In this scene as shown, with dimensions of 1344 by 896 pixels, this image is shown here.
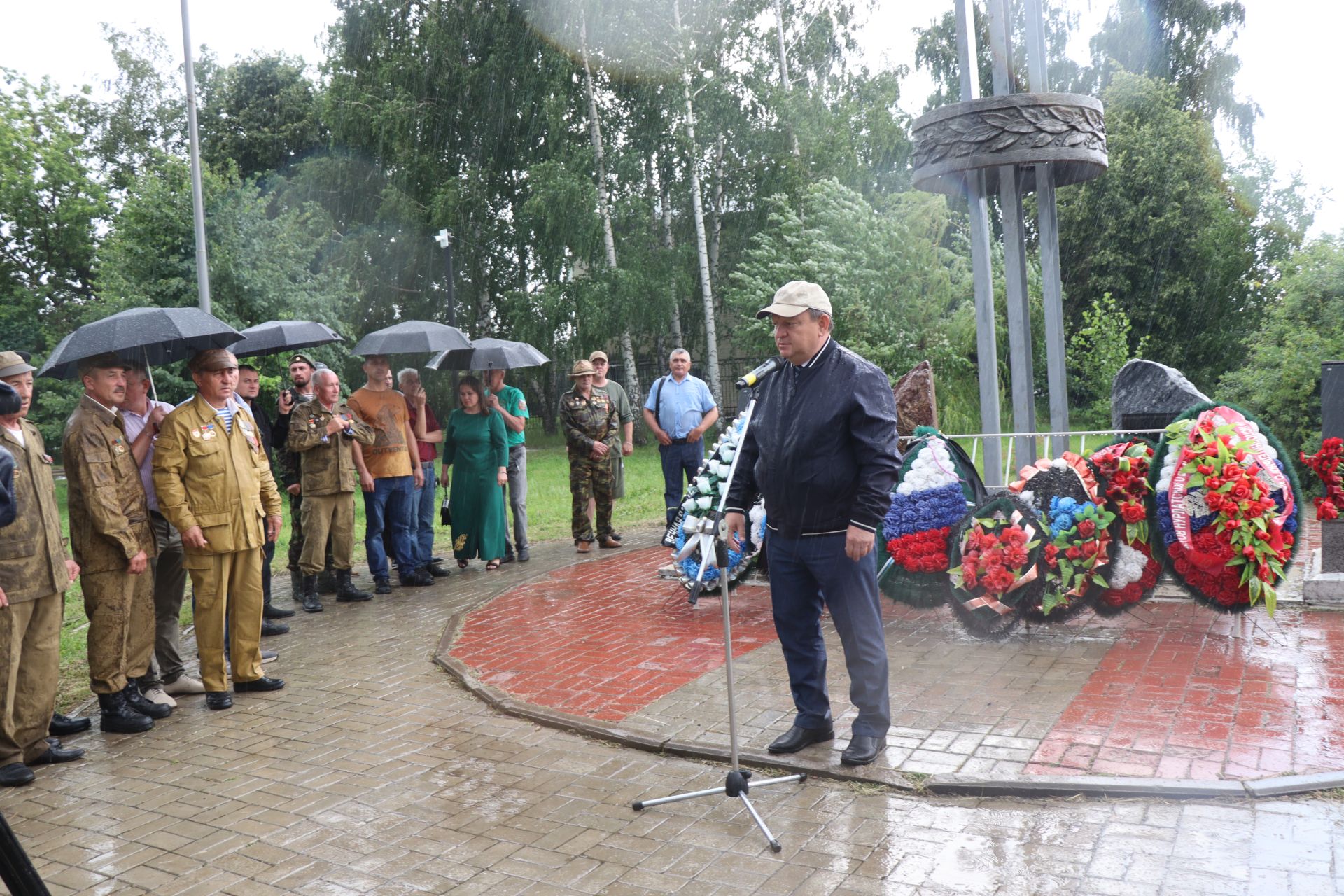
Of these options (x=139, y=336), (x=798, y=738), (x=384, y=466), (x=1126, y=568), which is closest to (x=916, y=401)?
(x=1126, y=568)

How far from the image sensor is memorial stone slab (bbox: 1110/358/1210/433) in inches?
Answer: 290

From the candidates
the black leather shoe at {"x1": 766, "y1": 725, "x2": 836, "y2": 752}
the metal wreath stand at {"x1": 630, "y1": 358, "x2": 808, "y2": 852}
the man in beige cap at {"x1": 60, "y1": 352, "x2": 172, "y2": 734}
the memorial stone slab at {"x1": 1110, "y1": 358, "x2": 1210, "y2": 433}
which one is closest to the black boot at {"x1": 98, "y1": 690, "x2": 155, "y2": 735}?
the man in beige cap at {"x1": 60, "y1": 352, "x2": 172, "y2": 734}

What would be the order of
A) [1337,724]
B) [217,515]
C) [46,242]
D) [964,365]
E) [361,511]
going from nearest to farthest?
1. [1337,724]
2. [217,515]
3. [361,511]
4. [964,365]
5. [46,242]

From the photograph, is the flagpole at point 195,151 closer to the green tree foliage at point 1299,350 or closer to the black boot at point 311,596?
the black boot at point 311,596

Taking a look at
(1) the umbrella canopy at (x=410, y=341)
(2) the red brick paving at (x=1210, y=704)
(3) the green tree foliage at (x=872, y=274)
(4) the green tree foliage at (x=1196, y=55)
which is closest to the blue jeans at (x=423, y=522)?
(1) the umbrella canopy at (x=410, y=341)

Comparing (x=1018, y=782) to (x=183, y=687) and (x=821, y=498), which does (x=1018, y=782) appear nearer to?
(x=821, y=498)

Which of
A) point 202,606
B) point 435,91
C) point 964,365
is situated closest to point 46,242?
point 435,91

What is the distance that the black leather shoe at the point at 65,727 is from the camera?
591 cm

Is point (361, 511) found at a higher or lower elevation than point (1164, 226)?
lower

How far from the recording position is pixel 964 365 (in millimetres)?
23172

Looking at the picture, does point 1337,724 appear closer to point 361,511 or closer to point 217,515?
point 217,515

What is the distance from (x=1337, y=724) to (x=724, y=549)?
117 inches

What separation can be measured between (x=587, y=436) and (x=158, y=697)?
5.19 metres

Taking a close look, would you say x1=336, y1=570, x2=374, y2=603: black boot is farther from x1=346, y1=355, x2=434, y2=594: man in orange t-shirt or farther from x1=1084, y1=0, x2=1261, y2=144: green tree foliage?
x1=1084, y1=0, x2=1261, y2=144: green tree foliage
